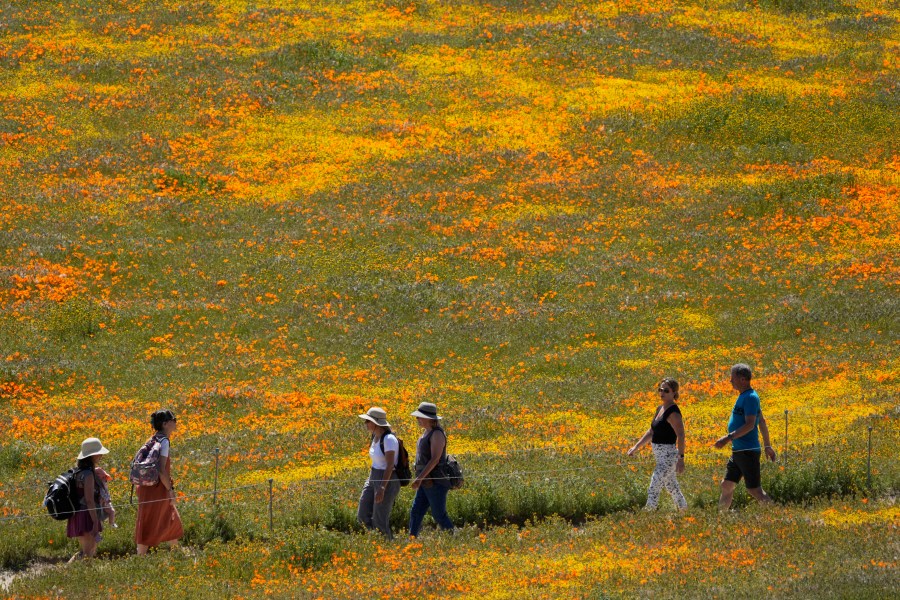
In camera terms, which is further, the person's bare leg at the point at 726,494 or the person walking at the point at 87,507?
the person's bare leg at the point at 726,494

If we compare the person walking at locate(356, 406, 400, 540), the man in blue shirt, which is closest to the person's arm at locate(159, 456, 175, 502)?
the person walking at locate(356, 406, 400, 540)

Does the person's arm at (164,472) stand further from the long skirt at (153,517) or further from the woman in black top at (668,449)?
the woman in black top at (668,449)

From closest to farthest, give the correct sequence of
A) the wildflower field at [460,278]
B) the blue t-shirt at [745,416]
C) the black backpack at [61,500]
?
the wildflower field at [460,278] < the black backpack at [61,500] < the blue t-shirt at [745,416]

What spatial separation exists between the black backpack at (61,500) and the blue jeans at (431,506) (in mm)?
4706

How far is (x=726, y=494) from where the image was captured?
55.3 feet

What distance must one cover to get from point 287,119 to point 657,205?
54.6 ft

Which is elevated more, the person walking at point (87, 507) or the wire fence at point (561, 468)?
the person walking at point (87, 507)

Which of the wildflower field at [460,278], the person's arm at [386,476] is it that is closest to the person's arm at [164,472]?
the wildflower field at [460,278]

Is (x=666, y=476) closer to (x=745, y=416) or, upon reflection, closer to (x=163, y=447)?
(x=745, y=416)

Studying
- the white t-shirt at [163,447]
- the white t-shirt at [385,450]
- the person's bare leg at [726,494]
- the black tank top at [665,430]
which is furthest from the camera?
the person's bare leg at [726,494]

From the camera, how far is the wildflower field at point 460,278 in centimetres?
1540

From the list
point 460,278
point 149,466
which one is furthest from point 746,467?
point 460,278

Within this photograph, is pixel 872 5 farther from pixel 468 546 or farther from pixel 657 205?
pixel 468 546

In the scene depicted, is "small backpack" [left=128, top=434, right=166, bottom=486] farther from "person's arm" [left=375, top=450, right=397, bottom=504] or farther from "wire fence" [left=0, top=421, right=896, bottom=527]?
"person's arm" [left=375, top=450, right=397, bottom=504]
